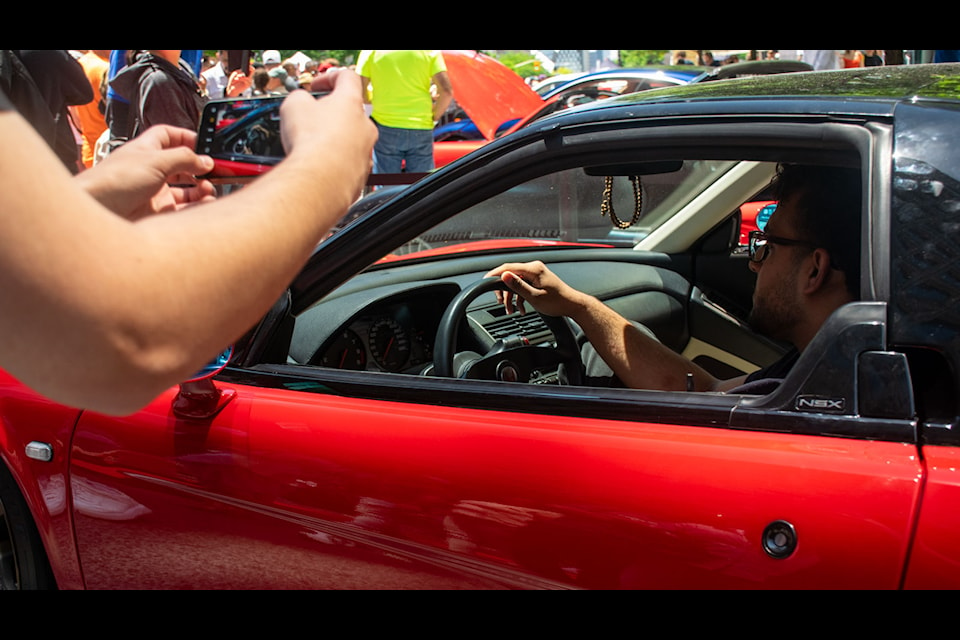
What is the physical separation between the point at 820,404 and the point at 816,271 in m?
0.52

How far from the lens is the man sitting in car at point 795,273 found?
1.83 metres

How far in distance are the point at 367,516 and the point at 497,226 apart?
2.25 meters

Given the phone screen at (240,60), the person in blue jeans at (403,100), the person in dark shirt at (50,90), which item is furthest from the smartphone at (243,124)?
the phone screen at (240,60)

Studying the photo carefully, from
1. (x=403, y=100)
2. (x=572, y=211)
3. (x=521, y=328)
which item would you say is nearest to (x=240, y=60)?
(x=403, y=100)

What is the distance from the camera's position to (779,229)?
1969mm

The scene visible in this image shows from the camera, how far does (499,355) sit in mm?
2248

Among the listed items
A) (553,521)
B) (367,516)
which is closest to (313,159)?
(553,521)

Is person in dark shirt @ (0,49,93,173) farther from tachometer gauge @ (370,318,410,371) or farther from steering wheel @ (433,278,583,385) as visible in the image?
steering wheel @ (433,278,583,385)

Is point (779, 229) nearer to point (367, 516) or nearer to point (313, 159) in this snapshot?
point (367, 516)

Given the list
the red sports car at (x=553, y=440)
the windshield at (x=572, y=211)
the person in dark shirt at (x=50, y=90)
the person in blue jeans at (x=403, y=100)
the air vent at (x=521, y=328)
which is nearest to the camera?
the red sports car at (x=553, y=440)

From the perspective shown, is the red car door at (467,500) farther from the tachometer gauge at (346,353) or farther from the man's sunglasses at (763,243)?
the man's sunglasses at (763,243)

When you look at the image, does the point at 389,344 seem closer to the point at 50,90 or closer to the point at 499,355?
the point at 499,355

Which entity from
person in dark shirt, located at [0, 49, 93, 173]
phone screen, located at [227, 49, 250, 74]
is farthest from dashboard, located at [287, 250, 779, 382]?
phone screen, located at [227, 49, 250, 74]
